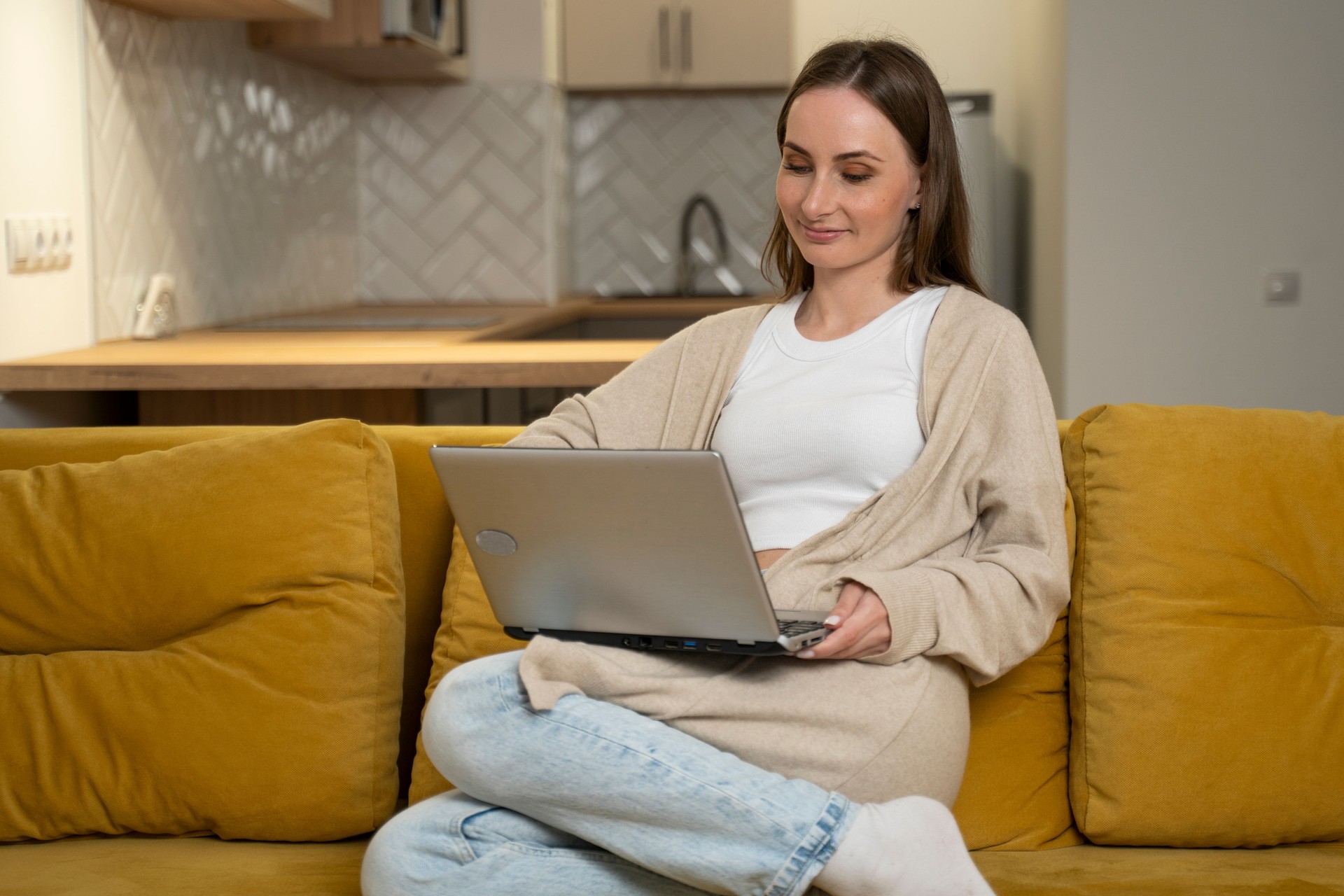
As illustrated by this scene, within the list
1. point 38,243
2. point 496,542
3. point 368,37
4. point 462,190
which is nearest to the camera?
point 496,542

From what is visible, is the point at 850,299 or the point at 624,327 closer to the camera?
the point at 850,299

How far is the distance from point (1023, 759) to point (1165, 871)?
19cm

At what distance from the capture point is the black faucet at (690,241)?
493cm

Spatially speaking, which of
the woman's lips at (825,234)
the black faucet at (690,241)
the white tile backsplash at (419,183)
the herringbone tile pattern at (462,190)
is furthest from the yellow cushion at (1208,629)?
the black faucet at (690,241)

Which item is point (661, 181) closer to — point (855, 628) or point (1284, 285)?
point (1284, 285)

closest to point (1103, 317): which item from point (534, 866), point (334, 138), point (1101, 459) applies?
point (1101, 459)

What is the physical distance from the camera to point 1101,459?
153 cm

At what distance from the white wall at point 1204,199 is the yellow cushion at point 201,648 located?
8.09 feet

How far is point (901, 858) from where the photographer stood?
1133 mm

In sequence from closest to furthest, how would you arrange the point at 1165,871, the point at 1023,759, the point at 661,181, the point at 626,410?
the point at 1165,871, the point at 1023,759, the point at 626,410, the point at 661,181

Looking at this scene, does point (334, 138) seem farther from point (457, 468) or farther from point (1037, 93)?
→ point (457, 468)

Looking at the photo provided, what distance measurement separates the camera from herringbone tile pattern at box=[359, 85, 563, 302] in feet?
14.8

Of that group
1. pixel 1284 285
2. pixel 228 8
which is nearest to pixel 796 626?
pixel 228 8

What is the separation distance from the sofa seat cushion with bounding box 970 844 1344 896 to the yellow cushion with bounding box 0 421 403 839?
0.71m
